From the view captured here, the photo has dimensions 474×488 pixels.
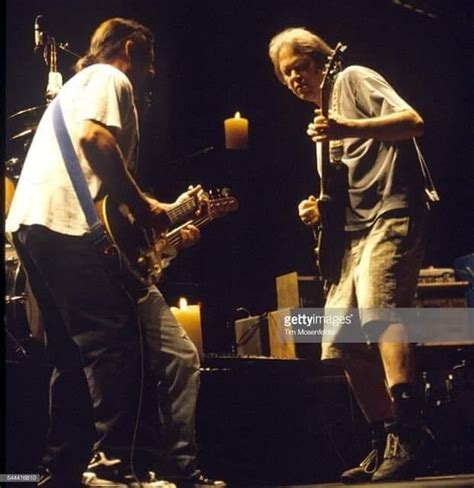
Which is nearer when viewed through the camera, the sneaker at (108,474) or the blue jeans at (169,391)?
the sneaker at (108,474)

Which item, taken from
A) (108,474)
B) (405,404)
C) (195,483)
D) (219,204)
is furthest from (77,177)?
(405,404)

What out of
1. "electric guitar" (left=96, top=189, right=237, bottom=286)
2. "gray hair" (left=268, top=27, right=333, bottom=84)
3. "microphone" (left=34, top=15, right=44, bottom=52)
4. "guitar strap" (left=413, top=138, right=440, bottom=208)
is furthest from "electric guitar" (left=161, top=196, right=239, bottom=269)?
"microphone" (left=34, top=15, right=44, bottom=52)

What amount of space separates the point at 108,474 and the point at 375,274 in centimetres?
105

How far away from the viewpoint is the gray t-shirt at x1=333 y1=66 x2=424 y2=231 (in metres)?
2.58

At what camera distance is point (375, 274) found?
250 cm

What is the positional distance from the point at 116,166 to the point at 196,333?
0.71m

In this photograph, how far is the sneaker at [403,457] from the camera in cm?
230

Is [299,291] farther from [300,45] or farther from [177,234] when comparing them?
[300,45]

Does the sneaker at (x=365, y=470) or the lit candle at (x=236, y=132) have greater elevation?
the lit candle at (x=236, y=132)

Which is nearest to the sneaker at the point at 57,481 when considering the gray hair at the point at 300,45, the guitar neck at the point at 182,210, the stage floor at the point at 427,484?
the stage floor at the point at 427,484

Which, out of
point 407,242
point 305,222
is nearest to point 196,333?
point 305,222

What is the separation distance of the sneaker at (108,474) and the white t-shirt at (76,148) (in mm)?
616

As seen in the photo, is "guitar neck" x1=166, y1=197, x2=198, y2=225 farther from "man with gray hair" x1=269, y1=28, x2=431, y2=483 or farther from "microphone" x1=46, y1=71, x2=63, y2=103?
"microphone" x1=46, y1=71, x2=63, y2=103

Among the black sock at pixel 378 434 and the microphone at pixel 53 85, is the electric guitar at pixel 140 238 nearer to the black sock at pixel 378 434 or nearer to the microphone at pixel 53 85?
the microphone at pixel 53 85
